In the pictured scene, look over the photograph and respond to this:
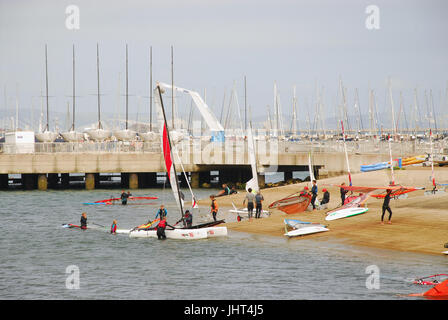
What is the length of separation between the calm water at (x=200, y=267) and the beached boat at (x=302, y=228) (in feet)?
2.62

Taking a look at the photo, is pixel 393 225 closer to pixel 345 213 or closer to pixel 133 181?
pixel 345 213

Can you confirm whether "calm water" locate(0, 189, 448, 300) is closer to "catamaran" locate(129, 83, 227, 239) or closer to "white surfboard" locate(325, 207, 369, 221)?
"catamaran" locate(129, 83, 227, 239)

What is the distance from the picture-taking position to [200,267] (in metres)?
25.9

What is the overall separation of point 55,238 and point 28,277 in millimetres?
9743

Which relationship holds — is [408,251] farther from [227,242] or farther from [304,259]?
[227,242]

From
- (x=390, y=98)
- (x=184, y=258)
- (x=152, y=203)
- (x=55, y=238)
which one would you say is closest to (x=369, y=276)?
(x=184, y=258)

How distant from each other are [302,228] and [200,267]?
6.40 metres

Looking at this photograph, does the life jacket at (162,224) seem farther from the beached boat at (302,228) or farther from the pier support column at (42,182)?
the pier support column at (42,182)

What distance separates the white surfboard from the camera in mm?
32256

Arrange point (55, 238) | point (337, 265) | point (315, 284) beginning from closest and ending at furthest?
point (315, 284), point (337, 265), point (55, 238)

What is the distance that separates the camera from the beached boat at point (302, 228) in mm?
29856

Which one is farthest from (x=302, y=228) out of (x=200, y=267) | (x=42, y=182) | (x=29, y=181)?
(x=29, y=181)

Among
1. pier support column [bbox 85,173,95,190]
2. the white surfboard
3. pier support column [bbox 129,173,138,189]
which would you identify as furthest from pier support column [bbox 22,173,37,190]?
the white surfboard

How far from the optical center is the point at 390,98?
78.5m
